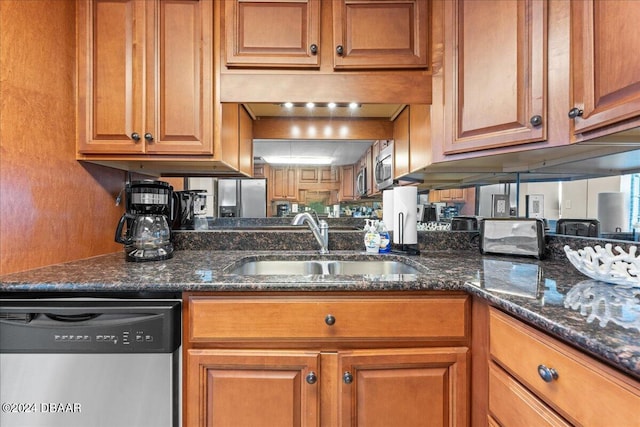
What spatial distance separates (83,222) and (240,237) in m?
0.72

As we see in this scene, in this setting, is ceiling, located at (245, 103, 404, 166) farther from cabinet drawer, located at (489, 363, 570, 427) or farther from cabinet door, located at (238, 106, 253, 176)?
cabinet drawer, located at (489, 363, 570, 427)

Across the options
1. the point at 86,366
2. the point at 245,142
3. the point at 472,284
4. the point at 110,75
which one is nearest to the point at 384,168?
the point at 245,142

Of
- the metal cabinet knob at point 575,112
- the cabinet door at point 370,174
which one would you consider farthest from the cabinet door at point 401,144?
the metal cabinet knob at point 575,112

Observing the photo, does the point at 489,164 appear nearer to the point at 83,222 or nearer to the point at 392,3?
the point at 392,3

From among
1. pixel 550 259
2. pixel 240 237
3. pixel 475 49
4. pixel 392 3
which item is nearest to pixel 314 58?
→ pixel 392 3

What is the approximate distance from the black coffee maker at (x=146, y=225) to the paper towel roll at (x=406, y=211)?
1.12 metres

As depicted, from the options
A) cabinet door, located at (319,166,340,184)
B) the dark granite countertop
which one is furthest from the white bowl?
cabinet door, located at (319,166,340,184)

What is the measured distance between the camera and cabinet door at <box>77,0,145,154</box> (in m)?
1.27

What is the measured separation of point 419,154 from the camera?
1.45 meters

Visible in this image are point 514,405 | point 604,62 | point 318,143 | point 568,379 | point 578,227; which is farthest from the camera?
point 318,143

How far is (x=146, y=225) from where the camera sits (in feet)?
4.29

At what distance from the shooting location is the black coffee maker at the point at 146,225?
4.20 ft

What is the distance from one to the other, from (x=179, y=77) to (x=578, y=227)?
191cm

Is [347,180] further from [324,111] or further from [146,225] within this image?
[146,225]
